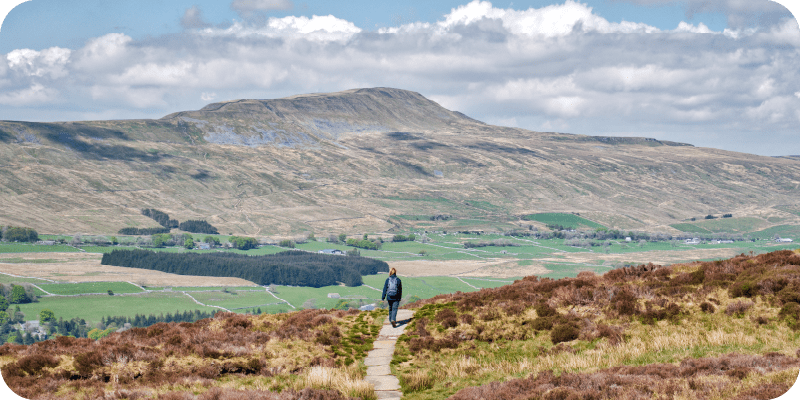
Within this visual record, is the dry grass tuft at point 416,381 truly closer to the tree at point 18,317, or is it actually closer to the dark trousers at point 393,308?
the dark trousers at point 393,308

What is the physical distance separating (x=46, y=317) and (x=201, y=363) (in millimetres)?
152573

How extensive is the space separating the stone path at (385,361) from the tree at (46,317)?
149131 mm

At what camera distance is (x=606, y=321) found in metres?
25.0

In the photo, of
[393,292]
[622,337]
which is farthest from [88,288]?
[622,337]

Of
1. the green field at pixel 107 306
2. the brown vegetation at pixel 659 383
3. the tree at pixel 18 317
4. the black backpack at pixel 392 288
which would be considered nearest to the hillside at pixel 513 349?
the brown vegetation at pixel 659 383

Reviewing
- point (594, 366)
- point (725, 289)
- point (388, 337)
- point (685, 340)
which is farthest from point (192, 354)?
point (725, 289)

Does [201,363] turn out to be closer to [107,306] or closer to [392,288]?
[392,288]

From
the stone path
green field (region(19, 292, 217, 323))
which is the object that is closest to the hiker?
the stone path

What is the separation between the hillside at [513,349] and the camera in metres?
17.8

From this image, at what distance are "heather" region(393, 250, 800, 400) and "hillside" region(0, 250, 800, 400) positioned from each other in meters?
0.07

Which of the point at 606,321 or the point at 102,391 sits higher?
the point at 606,321

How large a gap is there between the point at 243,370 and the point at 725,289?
22.4 m

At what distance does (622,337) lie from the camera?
76.1 ft

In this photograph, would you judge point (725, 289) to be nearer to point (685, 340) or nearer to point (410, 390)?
point (685, 340)
